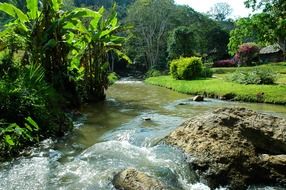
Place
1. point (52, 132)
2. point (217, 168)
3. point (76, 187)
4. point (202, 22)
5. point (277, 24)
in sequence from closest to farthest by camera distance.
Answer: point (76, 187), point (217, 168), point (52, 132), point (277, 24), point (202, 22)

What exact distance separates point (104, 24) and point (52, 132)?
989 centimetres

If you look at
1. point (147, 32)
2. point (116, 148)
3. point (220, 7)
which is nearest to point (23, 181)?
point (116, 148)

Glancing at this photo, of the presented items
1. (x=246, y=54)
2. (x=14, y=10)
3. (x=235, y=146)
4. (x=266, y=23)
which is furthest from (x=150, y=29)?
(x=235, y=146)

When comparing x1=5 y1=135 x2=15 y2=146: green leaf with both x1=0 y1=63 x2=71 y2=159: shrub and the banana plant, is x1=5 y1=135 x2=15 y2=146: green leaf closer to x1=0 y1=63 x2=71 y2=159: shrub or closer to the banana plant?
x1=0 y1=63 x2=71 y2=159: shrub

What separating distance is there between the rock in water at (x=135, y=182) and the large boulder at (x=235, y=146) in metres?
1.61

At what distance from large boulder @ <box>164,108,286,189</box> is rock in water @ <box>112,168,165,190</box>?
161 centimetres

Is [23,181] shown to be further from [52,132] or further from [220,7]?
[220,7]

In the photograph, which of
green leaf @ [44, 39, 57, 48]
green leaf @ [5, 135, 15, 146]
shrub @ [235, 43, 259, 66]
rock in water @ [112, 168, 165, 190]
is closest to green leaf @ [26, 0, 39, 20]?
green leaf @ [44, 39, 57, 48]

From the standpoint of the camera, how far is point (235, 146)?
356 inches

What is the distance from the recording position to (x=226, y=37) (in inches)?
2441

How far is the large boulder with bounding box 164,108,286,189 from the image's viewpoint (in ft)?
28.0

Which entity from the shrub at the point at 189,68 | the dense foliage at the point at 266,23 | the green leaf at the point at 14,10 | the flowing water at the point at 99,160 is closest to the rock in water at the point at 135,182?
the flowing water at the point at 99,160

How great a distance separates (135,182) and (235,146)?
2.89 meters

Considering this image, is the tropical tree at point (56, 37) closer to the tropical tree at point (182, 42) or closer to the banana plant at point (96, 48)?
the banana plant at point (96, 48)
